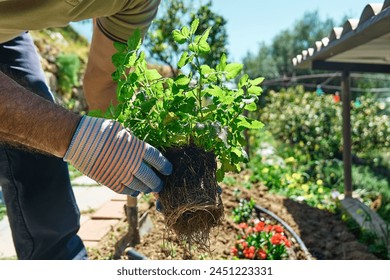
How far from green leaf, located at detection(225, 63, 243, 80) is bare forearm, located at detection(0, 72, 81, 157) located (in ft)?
1.38

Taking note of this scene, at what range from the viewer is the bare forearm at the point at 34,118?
4.05 feet

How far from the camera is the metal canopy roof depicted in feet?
8.67

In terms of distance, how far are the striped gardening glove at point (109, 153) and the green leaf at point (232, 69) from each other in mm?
296

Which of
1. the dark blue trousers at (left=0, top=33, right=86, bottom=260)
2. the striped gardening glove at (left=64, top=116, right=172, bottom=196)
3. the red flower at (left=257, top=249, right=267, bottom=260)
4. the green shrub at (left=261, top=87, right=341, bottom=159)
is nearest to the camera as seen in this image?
the striped gardening glove at (left=64, top=116, right=172, bottom=196)

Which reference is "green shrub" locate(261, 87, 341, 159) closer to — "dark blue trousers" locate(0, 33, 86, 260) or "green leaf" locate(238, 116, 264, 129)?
"dark blue trousers" locate(0, 33, 86, 260)

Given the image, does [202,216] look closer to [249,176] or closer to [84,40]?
[249,176]

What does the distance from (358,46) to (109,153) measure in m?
2.74

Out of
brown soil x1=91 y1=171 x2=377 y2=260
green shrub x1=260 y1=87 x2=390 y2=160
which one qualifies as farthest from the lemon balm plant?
green shrub x1=260 y1=87 x2=390 y2=160

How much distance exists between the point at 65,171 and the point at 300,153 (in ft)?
15.4

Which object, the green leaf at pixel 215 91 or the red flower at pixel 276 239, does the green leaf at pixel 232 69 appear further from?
the red flower at pixel 276 239

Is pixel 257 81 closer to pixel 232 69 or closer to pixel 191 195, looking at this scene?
pixel 232 69

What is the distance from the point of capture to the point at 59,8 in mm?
1527

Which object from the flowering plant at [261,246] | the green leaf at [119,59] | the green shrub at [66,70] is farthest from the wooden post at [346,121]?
the green shrub at [66,70]
